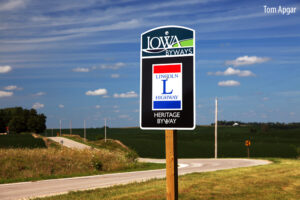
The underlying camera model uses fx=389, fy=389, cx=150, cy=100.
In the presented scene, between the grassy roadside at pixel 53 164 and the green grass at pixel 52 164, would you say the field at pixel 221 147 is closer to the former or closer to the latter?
the grassy roadside at pixel 53 164

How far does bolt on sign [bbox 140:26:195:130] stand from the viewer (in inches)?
259

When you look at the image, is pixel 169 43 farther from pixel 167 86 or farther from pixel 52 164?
pixel 52 164

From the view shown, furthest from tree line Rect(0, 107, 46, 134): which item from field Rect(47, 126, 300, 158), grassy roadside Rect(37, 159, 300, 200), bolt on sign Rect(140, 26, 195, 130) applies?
bolt on sign Rect(140, 26, 195, 130)

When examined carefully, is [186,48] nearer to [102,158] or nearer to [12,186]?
[12,186]

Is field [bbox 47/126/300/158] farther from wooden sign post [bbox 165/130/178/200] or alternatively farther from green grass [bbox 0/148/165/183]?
wooden sign post [bbox 165/130/178/200]

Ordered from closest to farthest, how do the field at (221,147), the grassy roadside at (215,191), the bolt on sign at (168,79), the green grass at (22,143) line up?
1. the bolt on sign at (168,79)
2. the grassy roadside at (215,191)
3. the field at (221,147)
4. the green grass at (22,143)

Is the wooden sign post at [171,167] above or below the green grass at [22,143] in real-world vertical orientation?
above

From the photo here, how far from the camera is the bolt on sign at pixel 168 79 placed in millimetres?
6578

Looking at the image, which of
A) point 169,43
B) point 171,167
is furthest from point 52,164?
point 169,43

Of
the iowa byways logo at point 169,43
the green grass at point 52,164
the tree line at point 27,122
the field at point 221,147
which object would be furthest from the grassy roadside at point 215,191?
the tree line at point 27,122

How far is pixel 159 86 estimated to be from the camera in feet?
22.1

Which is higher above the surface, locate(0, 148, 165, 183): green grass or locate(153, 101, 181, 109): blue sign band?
locate(153, 101, 181, 109): blue sign band

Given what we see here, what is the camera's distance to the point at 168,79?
6656 mm

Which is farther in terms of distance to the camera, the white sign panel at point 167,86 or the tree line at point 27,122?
the tree line at point 27,122
